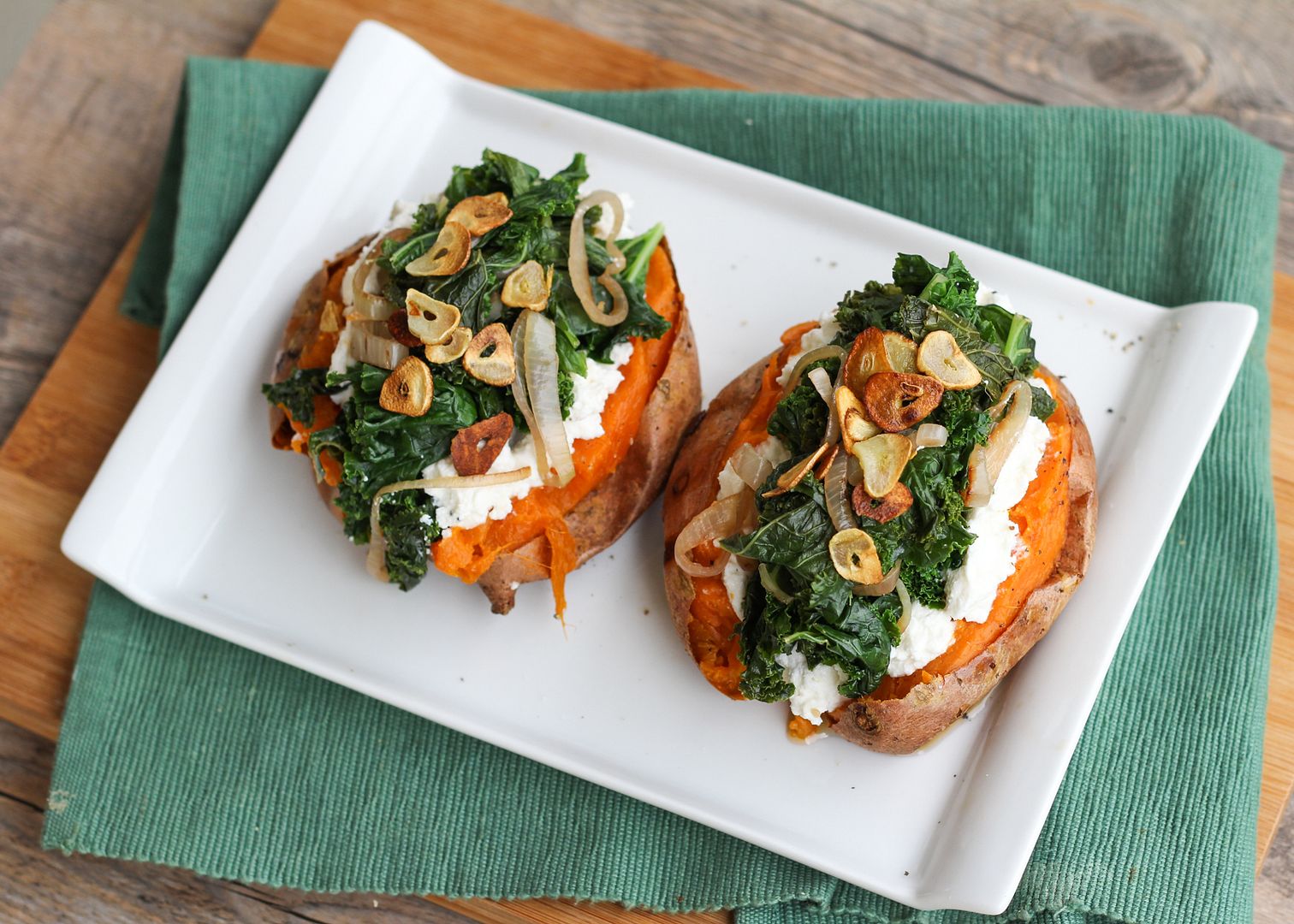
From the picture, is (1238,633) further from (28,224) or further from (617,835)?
(28,224)

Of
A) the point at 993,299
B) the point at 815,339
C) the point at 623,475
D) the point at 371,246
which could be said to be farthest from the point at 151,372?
the point at 993,299

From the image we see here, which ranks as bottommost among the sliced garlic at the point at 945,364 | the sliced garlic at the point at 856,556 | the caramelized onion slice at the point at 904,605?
the caramelized onion slice at the point at 904,605

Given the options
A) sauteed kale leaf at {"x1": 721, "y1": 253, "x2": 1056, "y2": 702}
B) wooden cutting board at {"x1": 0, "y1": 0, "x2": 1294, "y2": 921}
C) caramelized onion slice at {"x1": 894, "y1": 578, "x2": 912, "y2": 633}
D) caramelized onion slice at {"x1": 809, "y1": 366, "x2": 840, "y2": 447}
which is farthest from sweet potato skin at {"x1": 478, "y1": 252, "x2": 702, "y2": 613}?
wooden cutting board at {"x1": 0, "y1": 0, "x2": 1294, "y2": 921}

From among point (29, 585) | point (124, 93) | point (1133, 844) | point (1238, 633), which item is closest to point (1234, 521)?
point (1238, 633)

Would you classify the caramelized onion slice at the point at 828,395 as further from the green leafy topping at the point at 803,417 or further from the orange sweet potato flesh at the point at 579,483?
the orange sweet potato flesh at the point at 579,483

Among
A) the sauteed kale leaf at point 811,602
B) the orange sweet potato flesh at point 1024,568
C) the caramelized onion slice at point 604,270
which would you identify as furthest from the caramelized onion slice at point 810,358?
the orange sweet potato flesh at point 1024,568

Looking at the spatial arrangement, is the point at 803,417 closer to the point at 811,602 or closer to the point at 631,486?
the point at 811,602

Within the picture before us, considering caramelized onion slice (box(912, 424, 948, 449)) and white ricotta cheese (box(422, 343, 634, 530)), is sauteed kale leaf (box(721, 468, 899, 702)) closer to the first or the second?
caramelized onion slice (box(912, 424, 948, 449))
